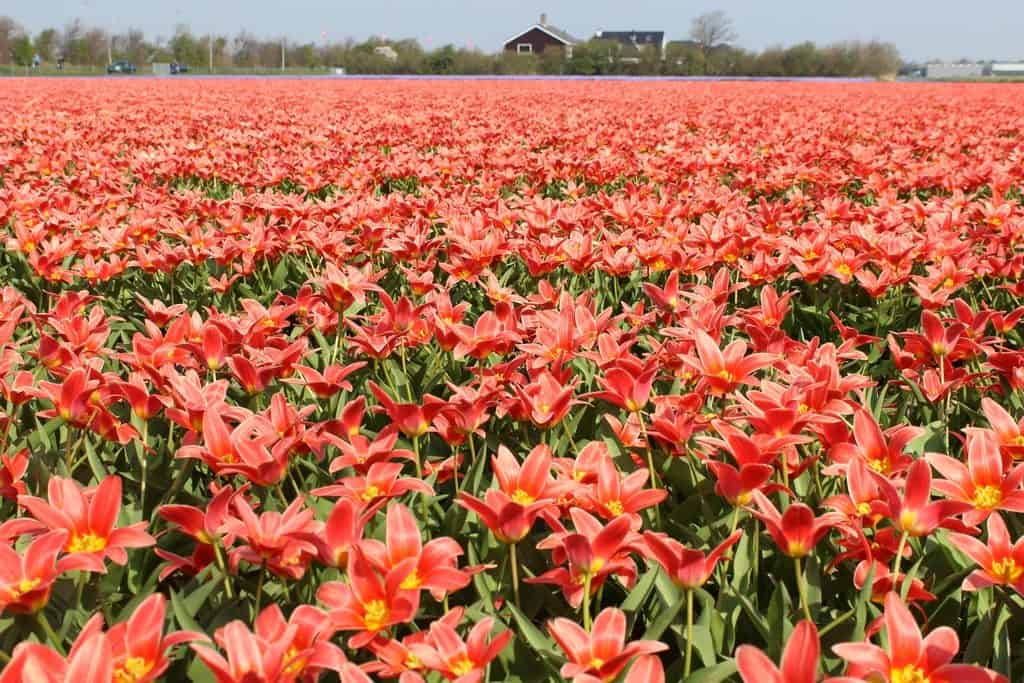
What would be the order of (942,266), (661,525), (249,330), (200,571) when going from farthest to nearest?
(942,266) < (249,330) < (661,525) < (200,571)

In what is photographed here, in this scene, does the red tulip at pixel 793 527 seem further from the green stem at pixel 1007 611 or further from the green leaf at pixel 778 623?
the green stem at pixel 1007 611

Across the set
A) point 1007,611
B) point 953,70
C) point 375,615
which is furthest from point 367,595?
point 953,70

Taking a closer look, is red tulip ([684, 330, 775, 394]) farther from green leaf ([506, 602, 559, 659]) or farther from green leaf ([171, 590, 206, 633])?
green leaf ([171, 590, 206, 633])

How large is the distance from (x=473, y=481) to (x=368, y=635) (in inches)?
27.9

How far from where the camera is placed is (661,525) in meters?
1.69

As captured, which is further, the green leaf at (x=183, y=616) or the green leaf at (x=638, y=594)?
the green leaf at (x=638, y=594)

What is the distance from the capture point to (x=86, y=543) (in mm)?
1323

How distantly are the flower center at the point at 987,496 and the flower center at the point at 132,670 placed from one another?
1347 millimetres

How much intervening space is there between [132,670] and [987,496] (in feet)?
4.59

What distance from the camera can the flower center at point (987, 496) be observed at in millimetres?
1386

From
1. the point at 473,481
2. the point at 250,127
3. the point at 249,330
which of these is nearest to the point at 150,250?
the point at 249,330

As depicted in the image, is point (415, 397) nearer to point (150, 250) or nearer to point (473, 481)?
point (473, 481)

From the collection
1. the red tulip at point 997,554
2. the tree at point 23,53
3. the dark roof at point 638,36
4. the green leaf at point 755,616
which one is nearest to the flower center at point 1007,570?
the red tulip at point 997,554

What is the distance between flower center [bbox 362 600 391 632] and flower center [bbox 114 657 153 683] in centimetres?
29
